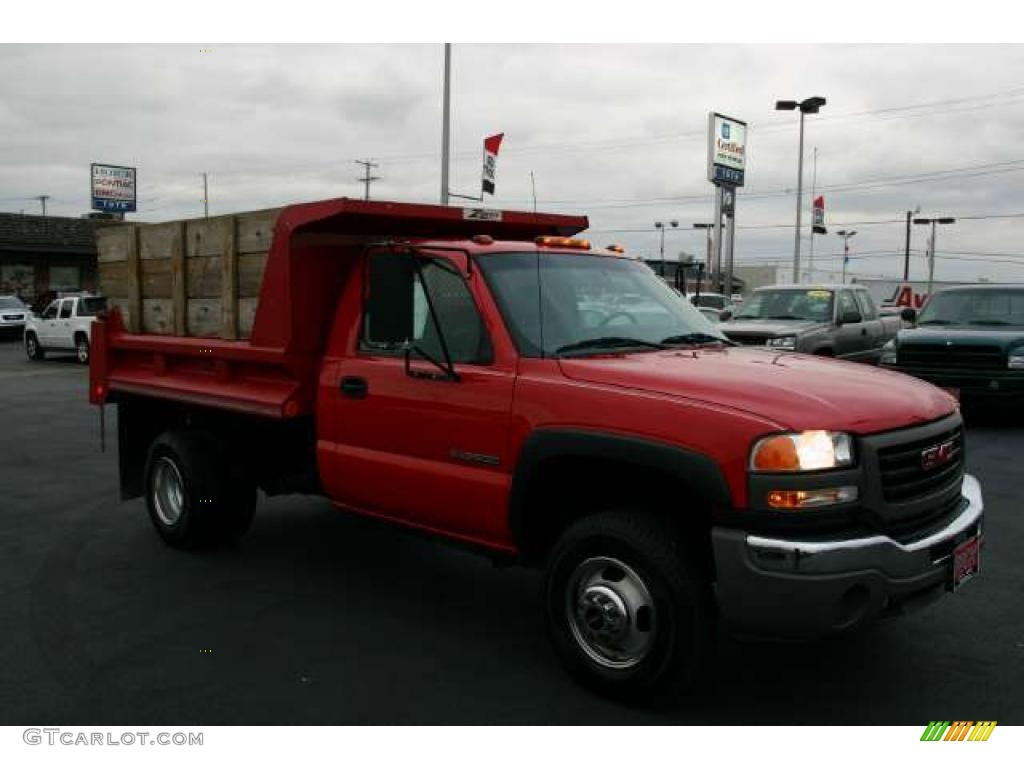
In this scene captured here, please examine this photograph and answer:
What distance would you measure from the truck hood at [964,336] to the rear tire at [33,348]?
21565 mm

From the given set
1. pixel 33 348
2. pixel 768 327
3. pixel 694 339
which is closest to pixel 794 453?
pixel 694 339

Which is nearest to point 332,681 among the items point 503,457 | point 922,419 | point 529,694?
point 529,694

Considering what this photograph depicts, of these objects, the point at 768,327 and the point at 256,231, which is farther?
the point at 768,327

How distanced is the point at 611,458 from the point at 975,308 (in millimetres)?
10668

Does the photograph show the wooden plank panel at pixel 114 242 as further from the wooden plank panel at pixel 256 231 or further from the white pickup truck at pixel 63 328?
the white pickup truck at pixel 63 328

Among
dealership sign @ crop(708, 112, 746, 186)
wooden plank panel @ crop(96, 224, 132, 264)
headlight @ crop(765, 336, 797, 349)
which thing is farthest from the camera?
dealership sign @ crop(708, 112, 746, 186)

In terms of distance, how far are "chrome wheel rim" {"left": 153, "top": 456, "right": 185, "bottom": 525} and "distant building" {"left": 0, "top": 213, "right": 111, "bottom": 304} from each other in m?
38.4

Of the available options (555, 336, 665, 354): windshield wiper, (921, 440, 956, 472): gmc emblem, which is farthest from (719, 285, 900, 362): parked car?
(921, 440, 956, 472): gmc emblem

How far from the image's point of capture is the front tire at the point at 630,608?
12.5 ft

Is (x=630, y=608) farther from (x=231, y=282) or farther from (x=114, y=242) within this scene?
(x=114, y=242)

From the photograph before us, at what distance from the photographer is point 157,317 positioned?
6.68 meters

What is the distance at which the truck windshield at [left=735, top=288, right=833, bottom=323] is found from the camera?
13.5 m

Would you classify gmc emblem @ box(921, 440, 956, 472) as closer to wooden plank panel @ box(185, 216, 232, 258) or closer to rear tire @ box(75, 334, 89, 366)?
wooden plank panel @ box(185, 216, 232, 258)
